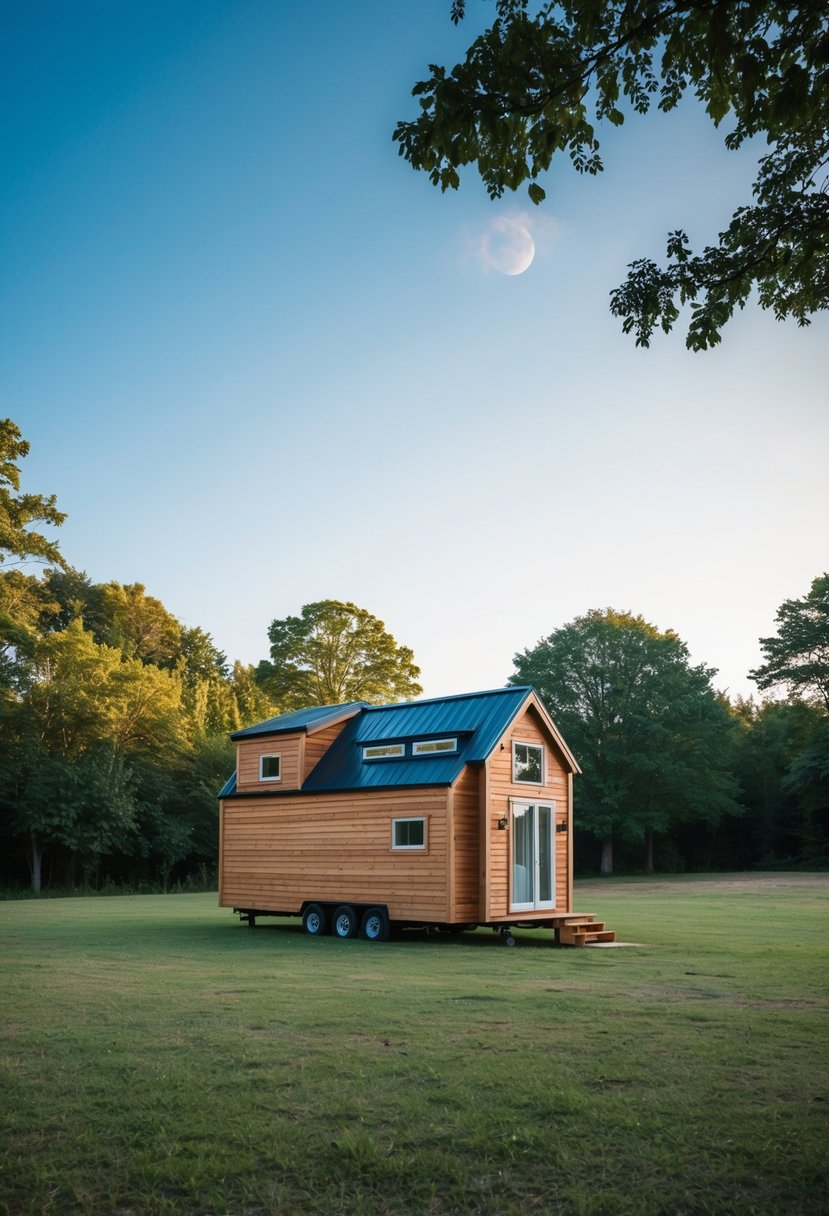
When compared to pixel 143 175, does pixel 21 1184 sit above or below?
below

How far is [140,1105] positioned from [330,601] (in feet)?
148

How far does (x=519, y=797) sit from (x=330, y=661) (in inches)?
1223

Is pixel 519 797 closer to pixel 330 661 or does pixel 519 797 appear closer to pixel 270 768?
pixel 270 768

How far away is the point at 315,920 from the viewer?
21.8m

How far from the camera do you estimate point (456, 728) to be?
2123cm

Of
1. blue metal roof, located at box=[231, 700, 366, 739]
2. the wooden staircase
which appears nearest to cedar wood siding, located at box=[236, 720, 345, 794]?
blue metal roof, located at box=[231, 700, 366, 739]

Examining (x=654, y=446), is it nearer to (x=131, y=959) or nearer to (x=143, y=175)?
(x=143, y=175)

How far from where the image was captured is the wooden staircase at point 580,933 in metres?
19.3

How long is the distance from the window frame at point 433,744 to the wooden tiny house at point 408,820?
0.09ft

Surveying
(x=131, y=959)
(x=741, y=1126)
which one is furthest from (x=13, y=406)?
(x=741, y=1126)

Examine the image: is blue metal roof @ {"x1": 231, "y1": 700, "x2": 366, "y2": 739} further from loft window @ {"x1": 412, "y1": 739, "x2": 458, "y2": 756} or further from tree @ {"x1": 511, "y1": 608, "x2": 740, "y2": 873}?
tree @ {"x1": 511, "y1": 608, "x2": 740, "y2": 873}

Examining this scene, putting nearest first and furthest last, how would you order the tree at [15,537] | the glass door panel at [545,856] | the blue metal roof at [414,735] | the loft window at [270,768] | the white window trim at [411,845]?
the white window trim at [411,845]
the blue metal roof at [414,735]
the glass door panel at [545,856]
the loft window at [270,768]
the tree at [15,537]

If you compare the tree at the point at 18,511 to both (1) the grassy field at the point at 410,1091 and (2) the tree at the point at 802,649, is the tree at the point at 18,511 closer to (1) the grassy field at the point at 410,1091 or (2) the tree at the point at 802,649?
(1) the grassy field at the point at 410,1091

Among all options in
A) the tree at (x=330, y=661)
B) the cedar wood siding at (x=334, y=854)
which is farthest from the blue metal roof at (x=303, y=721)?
the tree at (x=330, y=661)
